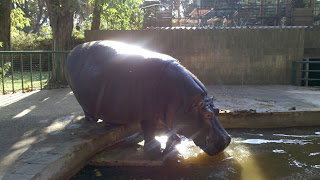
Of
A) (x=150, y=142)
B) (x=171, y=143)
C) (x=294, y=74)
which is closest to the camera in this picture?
(x=150, y=142)

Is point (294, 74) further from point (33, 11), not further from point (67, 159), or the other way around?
point (33, 11)

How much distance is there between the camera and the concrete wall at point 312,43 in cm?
1176

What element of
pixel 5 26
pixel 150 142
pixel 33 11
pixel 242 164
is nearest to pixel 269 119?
pixel 242 164

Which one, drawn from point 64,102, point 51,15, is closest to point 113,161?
point 64,102

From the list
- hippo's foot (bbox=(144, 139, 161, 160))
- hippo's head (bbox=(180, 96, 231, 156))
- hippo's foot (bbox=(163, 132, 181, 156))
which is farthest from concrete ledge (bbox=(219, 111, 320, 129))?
hippo's head (bbox=(180, 96, 231, 156))

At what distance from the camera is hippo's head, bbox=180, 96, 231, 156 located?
11.1ft

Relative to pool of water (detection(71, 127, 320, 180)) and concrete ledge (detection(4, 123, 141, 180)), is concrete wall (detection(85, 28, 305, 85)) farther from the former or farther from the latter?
concrete ledge (detection(4, 123, 141, 180))

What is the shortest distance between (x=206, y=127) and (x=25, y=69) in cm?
1012

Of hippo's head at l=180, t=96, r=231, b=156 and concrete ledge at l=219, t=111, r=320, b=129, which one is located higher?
hippo's head at l=180, t=96, r=231, b=156

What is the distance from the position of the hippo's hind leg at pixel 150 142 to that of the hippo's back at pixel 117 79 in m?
0.20

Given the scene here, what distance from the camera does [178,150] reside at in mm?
4395

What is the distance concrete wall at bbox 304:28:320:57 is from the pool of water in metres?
8.07

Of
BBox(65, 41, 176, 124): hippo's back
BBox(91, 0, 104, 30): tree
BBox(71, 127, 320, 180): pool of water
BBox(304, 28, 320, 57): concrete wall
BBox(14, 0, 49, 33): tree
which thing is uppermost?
BBox(14, 0, 49, 33): tree

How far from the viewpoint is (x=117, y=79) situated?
3.93m
